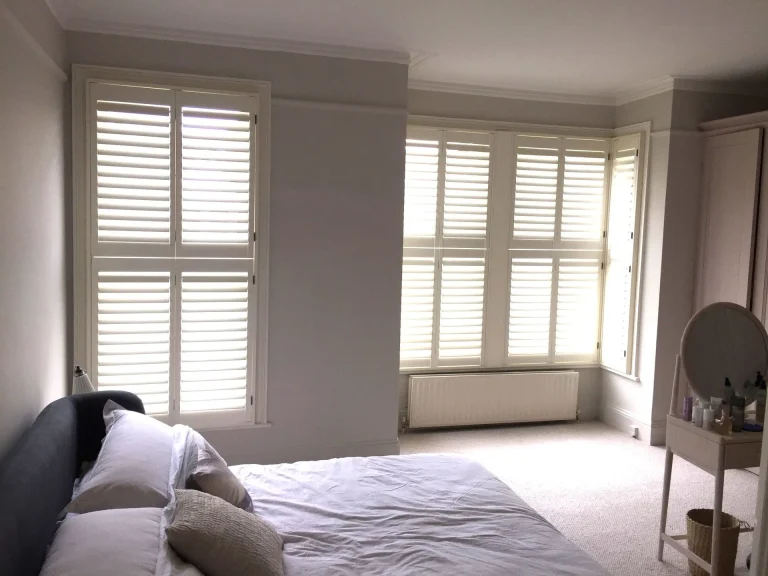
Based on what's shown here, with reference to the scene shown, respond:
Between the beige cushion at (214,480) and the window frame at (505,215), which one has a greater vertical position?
the window frame at (505,215)

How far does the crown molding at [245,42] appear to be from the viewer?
3.43 metres

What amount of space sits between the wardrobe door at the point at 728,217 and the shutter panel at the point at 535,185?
1.08 metres

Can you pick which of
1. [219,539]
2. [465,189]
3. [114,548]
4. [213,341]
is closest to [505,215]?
A: [465,189]

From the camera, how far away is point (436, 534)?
2.19 meters

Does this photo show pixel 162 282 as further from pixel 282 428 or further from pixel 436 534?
pixel 436 534

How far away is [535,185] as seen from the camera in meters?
4.95

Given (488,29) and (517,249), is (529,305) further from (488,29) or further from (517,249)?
(488,29)

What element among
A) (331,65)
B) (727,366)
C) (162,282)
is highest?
Answer: (331,65)

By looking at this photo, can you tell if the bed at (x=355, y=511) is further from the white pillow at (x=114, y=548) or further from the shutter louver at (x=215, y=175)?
the shutter louver at (x=215, y=175)

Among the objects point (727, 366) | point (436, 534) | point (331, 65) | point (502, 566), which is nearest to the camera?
point (502, 566)

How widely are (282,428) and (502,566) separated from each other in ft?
7.24

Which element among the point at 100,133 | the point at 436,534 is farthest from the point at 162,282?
the point at 436,534

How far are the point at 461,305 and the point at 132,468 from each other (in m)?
3.19

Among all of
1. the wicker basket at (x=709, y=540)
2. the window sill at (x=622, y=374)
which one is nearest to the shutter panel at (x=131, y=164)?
the wicker basket at (x=709, y=540)
